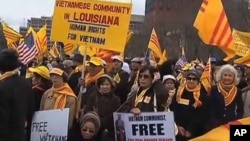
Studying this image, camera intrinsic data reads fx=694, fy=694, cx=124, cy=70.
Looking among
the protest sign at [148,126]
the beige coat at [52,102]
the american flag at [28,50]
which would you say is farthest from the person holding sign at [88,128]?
the american flag at [28,50]

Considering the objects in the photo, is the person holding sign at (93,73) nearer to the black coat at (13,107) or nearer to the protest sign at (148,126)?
the protest sign at (148,126)

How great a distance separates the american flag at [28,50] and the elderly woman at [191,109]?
27.3ft

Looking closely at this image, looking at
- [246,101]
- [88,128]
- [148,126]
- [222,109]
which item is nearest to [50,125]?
[88,128]

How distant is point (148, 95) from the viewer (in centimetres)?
781

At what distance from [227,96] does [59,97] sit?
2.16 meters

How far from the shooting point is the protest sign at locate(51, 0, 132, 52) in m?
8.82

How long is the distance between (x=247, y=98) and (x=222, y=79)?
433 mm

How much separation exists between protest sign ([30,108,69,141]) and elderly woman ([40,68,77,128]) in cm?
32

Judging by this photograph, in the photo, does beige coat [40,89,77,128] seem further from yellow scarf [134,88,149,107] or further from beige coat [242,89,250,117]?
beige coat [242,89,250,117]

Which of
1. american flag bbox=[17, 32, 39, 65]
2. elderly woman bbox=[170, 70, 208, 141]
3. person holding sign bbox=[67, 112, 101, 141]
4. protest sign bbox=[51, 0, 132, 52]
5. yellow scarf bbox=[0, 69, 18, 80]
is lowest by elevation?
person holding sign bbox=[67, 112, 101, 141]

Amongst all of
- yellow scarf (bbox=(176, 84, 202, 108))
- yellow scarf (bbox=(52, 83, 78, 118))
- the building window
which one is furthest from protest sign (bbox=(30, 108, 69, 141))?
the building window

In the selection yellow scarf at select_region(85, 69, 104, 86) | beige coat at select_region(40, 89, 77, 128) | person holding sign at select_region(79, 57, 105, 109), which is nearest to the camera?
beige coat at select_region(40, 89, 77, 128)

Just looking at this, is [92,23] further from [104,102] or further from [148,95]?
[148,95]

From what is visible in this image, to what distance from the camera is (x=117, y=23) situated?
8930mm
